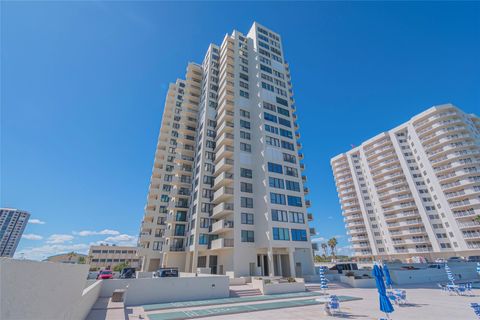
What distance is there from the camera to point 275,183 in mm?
36844

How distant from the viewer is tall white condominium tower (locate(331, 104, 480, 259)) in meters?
59.7

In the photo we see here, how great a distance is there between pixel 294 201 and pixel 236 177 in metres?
10.6

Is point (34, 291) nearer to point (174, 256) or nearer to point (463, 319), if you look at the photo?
point (463, 319)

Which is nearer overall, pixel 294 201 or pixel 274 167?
pixel 294 201

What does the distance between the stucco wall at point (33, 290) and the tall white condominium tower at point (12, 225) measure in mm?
115282

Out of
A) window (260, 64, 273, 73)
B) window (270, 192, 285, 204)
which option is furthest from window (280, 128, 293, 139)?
window (260, 64, 273, 73)

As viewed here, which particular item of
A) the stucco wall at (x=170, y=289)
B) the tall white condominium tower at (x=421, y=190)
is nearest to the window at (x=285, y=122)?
the stucco wall at (x=170, y=289)

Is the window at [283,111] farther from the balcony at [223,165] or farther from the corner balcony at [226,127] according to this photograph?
the balcony at [223,165]

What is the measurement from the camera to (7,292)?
4.24 m

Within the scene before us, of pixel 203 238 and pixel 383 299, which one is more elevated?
pixel 203 238

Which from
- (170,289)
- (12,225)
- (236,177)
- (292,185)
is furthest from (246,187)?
(12,225)

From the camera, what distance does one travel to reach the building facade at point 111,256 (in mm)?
95188

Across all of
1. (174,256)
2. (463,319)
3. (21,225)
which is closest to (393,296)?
(463,319)

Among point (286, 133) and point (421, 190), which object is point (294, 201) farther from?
point (421, 190)
